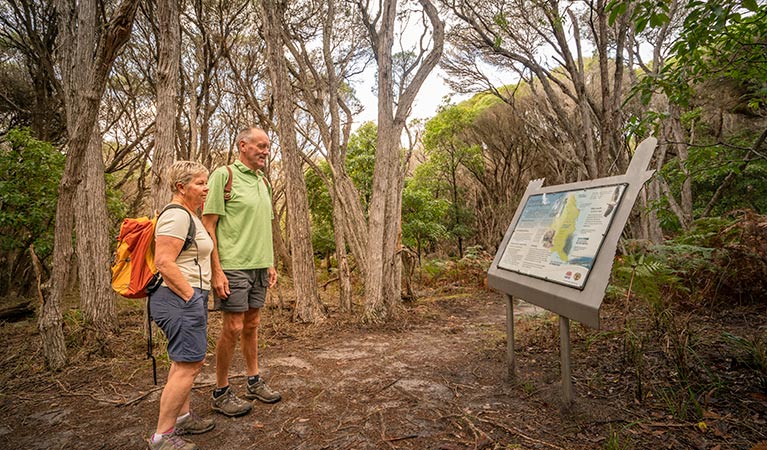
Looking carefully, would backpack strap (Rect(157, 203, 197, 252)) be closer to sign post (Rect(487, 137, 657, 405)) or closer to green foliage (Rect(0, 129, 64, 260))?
sign post (Rect(487, 137, 657, 405))

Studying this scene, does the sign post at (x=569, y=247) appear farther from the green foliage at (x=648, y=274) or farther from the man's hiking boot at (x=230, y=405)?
the man's hiking boot at (x=230, y=405)

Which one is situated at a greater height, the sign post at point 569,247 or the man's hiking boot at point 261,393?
the sign post at point 569,247

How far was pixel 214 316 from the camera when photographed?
664cm

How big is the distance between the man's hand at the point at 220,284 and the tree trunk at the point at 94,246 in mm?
4317

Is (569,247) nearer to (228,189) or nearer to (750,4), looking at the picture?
(750,4)

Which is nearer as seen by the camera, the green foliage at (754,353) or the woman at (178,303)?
the woman at (178,303)

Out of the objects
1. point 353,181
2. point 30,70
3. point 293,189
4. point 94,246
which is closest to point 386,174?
point 293,189

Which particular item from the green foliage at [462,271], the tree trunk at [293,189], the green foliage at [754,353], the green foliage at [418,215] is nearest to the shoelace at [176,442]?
the tree trunk at [293,189]

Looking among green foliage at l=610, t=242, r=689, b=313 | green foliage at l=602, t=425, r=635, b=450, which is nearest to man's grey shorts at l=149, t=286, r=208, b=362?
green foliage at l=602, t=425, r=635, b=450

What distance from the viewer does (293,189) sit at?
5.72 metres

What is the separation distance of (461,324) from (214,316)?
14.2ft

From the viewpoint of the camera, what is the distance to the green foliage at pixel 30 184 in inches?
282

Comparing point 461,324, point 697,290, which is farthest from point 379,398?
point 697,290

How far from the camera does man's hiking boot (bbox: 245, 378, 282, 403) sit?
2.88m
